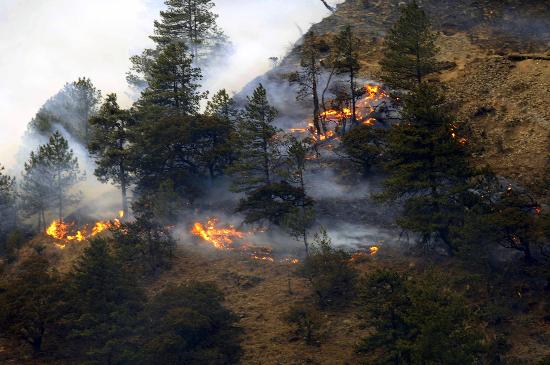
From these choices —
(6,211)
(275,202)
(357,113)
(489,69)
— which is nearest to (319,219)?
(275,202)

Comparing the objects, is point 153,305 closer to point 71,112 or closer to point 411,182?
point 411,182

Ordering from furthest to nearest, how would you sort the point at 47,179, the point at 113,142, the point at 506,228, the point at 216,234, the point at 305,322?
1. the point at 47,179
2. the point at 113,142
3. the point at 216,234
4. the point at 305,322
5. the point at 506,228

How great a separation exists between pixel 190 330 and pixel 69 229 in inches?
1216

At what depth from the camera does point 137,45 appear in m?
146

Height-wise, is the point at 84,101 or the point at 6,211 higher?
the point at 84,101

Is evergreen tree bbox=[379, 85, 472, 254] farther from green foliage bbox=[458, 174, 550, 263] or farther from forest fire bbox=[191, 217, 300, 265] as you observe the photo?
forest fire bbox=[191, 217, 300, 265]

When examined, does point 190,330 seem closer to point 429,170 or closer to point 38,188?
point 429,170

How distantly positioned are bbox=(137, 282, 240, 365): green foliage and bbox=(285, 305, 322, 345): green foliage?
3.90m

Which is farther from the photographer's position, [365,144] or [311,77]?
[311,77]

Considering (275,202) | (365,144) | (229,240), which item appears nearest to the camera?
(275,202)

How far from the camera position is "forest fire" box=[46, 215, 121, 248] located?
56.3 m

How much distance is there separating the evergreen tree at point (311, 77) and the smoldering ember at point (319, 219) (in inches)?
27.8

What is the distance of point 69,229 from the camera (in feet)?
195

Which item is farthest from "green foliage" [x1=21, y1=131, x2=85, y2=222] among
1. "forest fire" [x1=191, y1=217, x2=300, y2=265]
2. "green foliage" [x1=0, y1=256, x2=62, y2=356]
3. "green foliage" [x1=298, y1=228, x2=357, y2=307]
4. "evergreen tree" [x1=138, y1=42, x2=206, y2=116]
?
"green foliage" [x1=298, y1=228, x2=357, y2=307]
